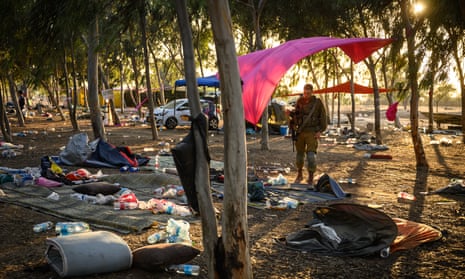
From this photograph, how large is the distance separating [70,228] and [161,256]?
1731mm

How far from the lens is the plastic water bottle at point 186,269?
180 inches

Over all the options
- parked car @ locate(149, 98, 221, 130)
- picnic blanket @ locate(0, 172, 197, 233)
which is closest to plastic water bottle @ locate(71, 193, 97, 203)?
picnic blanket @ locate(0, 172, 197, 233)

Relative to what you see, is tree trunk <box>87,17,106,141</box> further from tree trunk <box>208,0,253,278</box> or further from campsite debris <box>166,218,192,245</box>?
tree trunk <box>208,0,253,278</box>

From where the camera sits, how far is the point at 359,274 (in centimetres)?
466

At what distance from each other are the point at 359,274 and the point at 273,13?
1613 cm

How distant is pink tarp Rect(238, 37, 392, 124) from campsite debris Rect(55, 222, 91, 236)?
2.67 m

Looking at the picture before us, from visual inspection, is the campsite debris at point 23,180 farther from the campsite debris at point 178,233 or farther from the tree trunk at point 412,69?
the tree trunk at point 412,69

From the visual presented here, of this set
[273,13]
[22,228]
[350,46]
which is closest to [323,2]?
[273,13]

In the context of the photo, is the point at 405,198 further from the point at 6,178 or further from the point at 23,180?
the point at 6,178

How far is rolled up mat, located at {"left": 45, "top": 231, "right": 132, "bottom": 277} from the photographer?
4.23m

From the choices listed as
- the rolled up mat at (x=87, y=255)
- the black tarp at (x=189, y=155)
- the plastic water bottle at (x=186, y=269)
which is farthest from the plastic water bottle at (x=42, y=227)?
the black tarp at (x=189, y=155)

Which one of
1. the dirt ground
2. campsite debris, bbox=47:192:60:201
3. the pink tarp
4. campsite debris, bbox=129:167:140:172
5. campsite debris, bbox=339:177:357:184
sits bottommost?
campsite debris, bbox=339:177:357:184

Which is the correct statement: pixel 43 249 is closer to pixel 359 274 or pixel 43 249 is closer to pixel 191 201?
pixel 191 201

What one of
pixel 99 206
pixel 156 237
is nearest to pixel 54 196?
pixel 99 206
